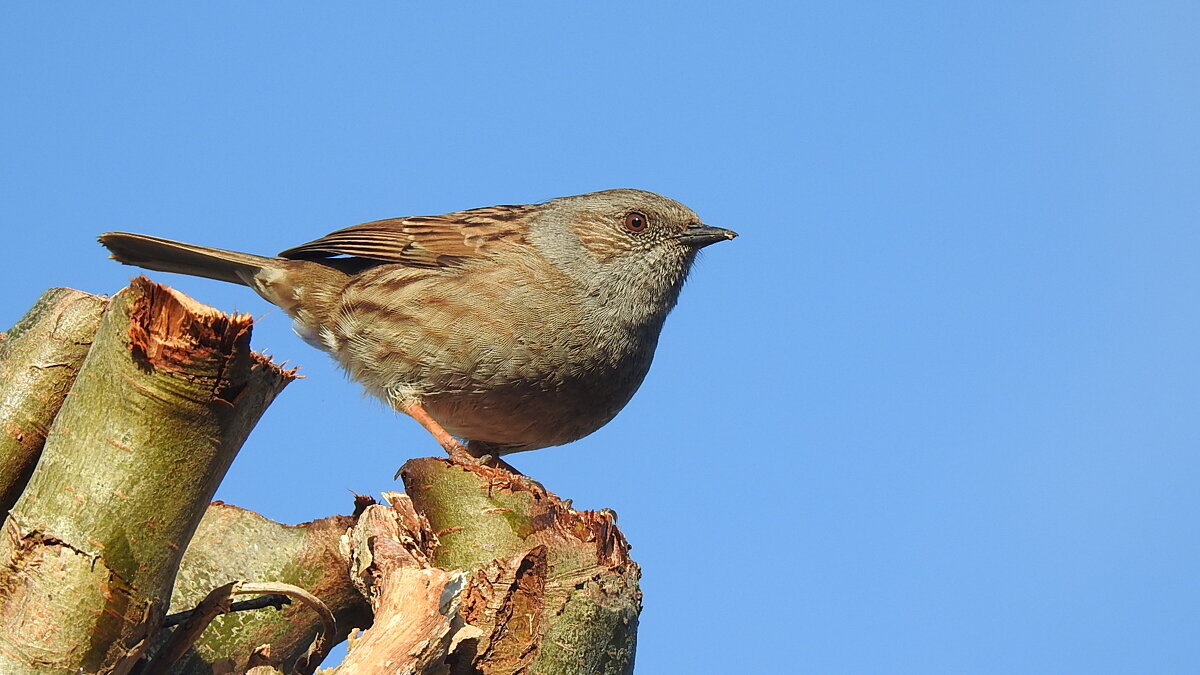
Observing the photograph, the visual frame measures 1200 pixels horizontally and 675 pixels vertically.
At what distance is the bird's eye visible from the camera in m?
7.68

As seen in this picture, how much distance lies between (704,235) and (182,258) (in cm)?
340

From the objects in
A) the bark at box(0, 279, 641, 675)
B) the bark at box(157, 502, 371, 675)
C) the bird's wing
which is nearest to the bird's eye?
the bird's wing

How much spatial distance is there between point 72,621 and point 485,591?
1390mm

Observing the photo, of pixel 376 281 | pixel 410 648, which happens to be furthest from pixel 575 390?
pixel 410 648

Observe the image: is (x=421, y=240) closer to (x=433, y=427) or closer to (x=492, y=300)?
(x=492, y=300)

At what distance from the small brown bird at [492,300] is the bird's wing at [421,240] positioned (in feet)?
0.04

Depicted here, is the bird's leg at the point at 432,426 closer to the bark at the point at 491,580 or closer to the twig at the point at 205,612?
the bark at the point at 491,580

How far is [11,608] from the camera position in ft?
11.0

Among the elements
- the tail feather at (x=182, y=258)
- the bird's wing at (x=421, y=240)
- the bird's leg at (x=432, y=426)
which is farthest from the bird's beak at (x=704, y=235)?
the tail feather at (x=182, y=258)

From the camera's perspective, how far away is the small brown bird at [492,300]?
259 inches

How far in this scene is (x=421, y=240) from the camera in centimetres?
734

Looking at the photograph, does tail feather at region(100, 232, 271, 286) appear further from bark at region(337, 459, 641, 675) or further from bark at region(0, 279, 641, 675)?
bark at region(337, 459, 641, 675)

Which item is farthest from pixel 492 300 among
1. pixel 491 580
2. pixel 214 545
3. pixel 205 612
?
pixel 205 612

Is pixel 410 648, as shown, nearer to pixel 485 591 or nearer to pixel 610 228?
pixel 485 591
